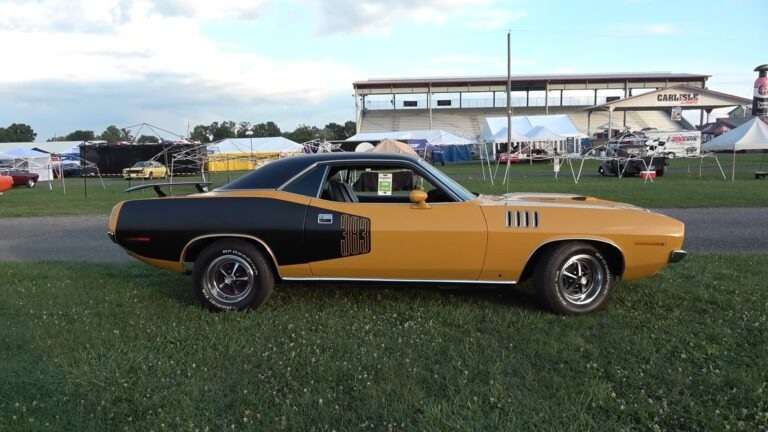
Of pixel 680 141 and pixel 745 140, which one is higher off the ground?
pixel 680 141

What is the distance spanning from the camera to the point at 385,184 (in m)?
5.32

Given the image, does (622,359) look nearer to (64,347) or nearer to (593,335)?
(593,335)

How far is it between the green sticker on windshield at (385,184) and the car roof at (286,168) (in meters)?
0.25

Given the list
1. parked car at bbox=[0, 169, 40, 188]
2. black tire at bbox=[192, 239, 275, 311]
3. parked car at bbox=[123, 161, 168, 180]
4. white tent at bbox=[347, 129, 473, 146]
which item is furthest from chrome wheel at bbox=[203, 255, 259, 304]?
white tent at bbox=[347, 129, 473, 146]

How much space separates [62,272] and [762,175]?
22603mm

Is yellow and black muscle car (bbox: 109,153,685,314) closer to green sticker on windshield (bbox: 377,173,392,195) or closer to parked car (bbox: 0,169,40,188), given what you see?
green sticker on windshield (bbox: 377,173,392,195)

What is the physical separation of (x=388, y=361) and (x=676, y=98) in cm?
5610

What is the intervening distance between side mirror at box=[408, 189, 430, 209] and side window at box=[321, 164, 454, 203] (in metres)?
0.23

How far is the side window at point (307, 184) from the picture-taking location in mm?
4734

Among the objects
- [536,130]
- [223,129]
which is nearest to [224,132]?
[223,129]

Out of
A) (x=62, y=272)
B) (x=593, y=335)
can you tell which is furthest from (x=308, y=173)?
(x=62, y=272)

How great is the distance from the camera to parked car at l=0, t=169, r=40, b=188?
24.0 metres

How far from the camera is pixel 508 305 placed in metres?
4.85

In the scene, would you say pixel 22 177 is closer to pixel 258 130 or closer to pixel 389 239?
pixel 389 239
